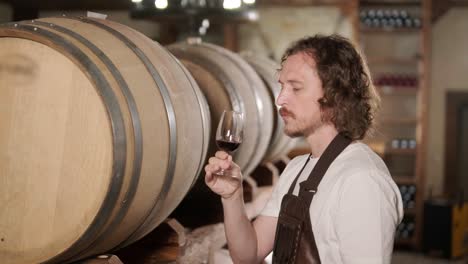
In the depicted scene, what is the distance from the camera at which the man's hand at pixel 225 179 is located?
1.80 metres

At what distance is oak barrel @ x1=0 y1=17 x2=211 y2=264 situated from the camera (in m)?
1.50

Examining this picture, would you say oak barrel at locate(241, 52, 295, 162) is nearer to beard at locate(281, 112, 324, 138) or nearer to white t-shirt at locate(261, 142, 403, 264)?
beard at locate(281, 112, 324, 138)

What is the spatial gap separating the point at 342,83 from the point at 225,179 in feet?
1.61

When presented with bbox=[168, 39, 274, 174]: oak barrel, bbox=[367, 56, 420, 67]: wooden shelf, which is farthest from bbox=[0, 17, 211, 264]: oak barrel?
bbox=[367, 56, 420, 67]: wooden shelf

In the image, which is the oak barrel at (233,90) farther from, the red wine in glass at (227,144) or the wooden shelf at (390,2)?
the wooden shelf at (390,2)

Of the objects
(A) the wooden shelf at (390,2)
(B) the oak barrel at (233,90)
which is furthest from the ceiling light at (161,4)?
(B) the oak barrel at (233,90)

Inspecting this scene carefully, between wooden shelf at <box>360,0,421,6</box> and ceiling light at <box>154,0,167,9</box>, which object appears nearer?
ceiling light at <box>154,0,167,9</box>

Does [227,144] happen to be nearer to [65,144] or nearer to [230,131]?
[230,131]

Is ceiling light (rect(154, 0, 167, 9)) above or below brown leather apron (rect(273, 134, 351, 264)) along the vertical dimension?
above

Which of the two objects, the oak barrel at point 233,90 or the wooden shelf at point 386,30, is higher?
the wooden shelf at point 386,30

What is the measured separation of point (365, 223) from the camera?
172 cm

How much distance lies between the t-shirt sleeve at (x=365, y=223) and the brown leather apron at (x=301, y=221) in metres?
0.14

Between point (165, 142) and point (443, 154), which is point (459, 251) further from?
point (165, 142)

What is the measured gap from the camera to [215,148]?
2.43m
